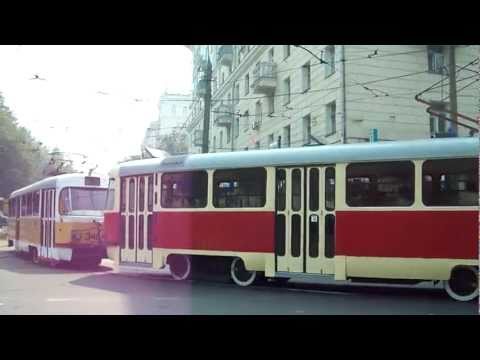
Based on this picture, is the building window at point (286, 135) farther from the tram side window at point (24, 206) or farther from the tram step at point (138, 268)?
the tram step at point (138, 268)

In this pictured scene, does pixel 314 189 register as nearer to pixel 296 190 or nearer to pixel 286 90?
pixel 296 190

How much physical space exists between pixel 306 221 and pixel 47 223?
883 centimetres

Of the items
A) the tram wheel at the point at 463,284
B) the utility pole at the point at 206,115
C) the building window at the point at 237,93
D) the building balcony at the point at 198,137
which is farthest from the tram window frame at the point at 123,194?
the building balcony at the point at 198,137

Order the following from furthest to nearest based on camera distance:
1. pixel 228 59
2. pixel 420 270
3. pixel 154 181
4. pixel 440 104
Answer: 1. pixel 228 59
2. pixel 440 104
3. pixel 154 181
4. pixel 420 270

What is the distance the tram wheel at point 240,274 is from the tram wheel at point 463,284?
3633 millimetres

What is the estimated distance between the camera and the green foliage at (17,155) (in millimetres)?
35500

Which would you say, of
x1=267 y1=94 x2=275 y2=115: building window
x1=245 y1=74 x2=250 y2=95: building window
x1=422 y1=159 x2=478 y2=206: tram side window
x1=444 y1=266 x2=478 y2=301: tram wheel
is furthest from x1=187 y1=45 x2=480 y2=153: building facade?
x1=444 y1=266 x2=478 y2=301: tram wheel

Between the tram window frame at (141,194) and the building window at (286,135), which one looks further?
the building window at (286,135)

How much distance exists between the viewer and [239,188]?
10781mm

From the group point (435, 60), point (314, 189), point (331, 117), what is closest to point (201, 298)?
point (314, 189)
